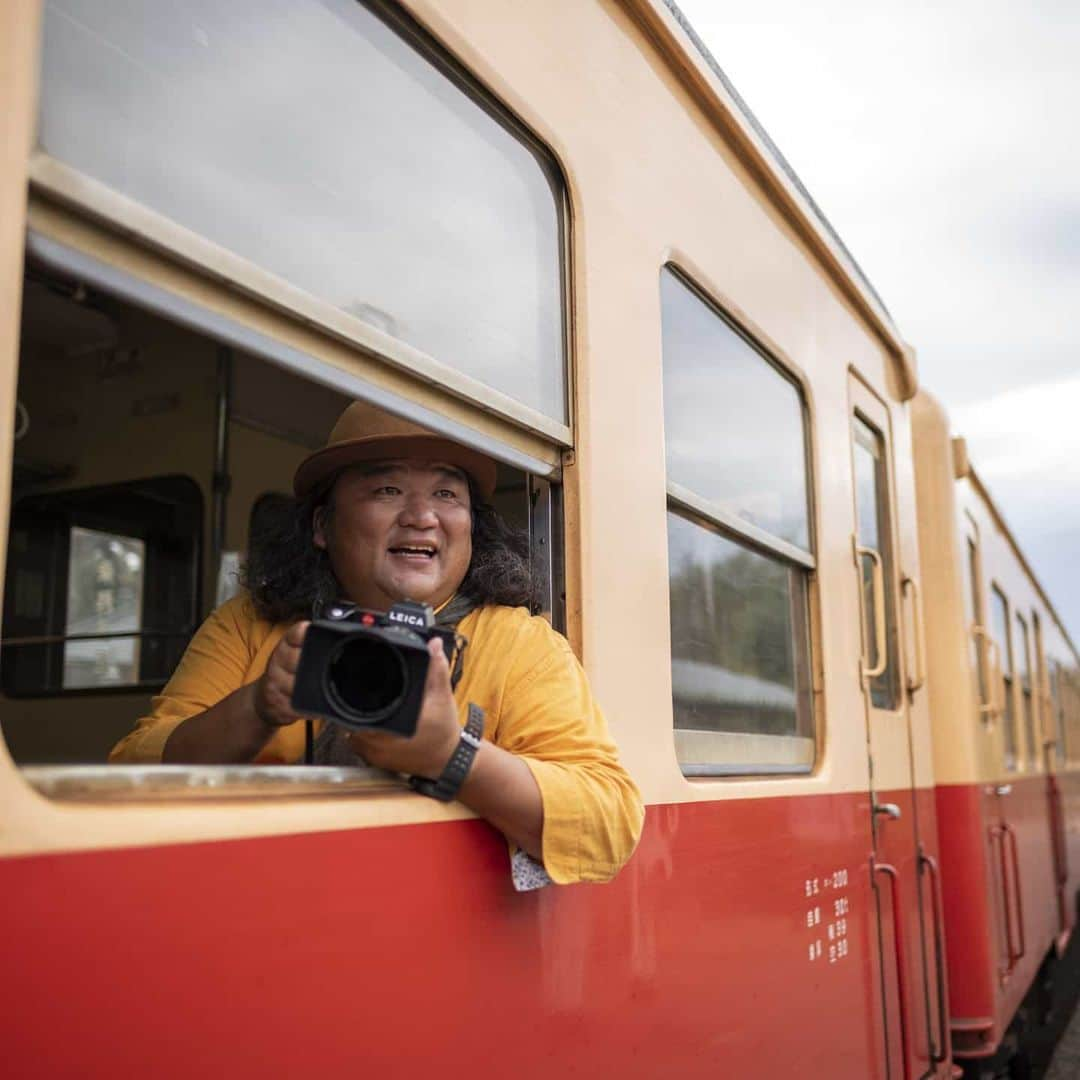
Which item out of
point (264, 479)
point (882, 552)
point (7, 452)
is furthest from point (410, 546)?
point (882, 552)

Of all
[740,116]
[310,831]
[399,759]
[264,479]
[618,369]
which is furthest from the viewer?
[264,479]

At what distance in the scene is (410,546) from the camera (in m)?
1.90

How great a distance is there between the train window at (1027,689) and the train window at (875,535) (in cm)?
365

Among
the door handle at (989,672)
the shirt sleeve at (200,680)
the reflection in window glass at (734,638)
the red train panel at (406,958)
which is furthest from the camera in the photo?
the door handle at (989,672)

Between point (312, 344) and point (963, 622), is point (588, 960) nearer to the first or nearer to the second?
point (312, 344)

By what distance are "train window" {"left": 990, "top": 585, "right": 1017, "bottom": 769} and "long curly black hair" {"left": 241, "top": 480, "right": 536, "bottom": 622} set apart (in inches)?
184

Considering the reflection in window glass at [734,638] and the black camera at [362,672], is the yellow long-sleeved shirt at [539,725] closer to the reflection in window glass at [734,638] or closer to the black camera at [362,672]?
the black camera at [362,672]

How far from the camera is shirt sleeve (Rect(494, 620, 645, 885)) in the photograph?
164cm

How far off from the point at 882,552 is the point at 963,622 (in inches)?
→ 38.9

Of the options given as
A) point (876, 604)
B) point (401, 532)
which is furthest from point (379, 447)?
point (876, 604)

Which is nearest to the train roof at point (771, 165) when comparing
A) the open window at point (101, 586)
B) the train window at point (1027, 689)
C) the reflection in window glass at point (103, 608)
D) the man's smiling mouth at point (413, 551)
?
the man's smiling mouth at point (413, 551)

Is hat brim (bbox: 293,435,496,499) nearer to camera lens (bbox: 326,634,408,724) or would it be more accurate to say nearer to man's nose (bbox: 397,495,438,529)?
man's nose (bbox: 397,495,438,529)

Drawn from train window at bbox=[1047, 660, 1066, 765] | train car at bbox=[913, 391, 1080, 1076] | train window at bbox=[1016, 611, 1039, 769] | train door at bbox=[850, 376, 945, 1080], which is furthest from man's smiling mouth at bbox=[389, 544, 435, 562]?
train window at bbox=[1047, 660, 1066, 765]

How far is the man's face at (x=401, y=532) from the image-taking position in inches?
74.7
